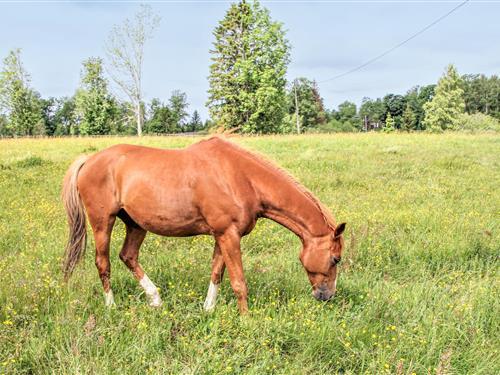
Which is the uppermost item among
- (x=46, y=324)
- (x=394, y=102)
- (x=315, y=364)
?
(x=394, y=102)

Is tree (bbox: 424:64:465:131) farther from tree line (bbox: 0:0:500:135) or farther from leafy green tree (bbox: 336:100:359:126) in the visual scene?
leafy green tree (bbox: 336:100:359:126)

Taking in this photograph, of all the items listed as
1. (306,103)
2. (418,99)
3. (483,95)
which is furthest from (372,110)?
(306,103)

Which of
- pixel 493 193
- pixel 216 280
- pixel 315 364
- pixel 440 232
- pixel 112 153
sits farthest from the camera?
pixel 493 193

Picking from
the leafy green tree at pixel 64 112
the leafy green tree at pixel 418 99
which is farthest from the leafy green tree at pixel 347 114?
the leafy green tree at pixel 64 112

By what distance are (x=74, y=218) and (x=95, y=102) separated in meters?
48.6

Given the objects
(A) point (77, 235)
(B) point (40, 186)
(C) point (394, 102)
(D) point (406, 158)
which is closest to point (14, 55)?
(B) point (40, 186)

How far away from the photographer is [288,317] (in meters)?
3.69

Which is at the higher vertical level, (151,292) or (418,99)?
(418,99)

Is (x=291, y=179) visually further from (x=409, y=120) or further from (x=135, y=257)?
(x=409, y=120)

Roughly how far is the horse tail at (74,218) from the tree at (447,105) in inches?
2408

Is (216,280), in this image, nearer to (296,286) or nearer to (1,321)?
(296,286)

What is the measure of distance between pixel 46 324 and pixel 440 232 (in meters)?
5.90

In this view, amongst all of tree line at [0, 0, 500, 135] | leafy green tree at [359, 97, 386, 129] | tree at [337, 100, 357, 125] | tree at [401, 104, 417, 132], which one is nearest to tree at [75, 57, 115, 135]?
tree line at [0, 0, 500, 135]

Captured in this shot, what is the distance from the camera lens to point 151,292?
4.06m
